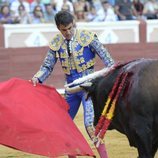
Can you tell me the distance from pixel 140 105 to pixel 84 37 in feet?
3.44

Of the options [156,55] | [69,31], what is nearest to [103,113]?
[69,31]

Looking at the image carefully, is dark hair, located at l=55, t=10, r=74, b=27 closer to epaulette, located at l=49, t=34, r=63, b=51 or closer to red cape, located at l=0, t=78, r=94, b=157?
epaulette, located at l=49, t=34, r=63, b=51

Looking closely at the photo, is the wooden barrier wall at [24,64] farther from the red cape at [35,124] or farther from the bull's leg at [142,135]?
the bull's leg at [142,135]

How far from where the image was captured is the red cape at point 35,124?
419 centimetres

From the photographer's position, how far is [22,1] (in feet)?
37.3

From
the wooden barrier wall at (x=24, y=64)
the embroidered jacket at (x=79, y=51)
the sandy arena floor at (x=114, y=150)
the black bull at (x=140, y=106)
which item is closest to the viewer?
the black bull at (x=140, y=106)

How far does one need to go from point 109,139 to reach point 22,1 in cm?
548

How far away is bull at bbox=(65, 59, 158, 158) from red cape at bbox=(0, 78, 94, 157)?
1.31 ft

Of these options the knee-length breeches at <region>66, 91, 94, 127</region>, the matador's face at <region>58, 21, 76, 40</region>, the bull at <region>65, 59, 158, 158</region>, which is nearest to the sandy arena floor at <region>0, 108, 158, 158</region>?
the knee-length breeches at <region>66, 91, 94, 127</region>

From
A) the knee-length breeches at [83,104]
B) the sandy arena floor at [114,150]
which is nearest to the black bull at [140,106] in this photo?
the knee-length breeches at [83,104]

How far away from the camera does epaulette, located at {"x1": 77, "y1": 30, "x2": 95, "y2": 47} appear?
4.59 metres

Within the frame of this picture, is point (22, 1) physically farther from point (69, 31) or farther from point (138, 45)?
point (69, 31)

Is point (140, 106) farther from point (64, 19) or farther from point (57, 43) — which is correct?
point (57, 43)

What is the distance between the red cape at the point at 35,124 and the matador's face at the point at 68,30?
45 centimetres
